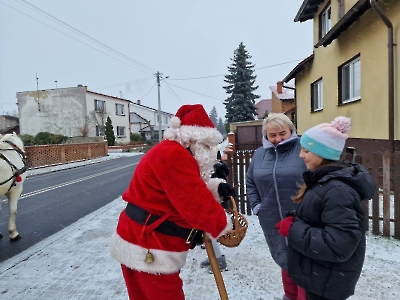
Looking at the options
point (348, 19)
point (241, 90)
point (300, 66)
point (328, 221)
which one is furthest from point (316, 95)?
point (241, 90)

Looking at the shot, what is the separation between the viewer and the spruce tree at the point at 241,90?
3553 centimetres

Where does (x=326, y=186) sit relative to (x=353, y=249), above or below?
above

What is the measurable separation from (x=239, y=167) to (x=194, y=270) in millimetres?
2594

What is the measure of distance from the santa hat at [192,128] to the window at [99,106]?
35933 mm

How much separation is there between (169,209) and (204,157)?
1.33 ft

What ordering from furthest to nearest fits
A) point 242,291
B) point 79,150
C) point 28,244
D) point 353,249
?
point 79,150 → point 28,244 → point 242,291 → point 353,249

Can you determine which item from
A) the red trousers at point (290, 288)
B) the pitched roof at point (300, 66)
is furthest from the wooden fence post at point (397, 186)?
the pitched roof at point (300, 66)

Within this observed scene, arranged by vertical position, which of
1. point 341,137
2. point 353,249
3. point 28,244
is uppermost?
point 341,137

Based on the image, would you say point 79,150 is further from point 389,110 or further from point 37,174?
point 389,110

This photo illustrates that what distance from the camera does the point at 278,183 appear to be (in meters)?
2.60

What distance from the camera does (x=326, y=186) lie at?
1.71 metres

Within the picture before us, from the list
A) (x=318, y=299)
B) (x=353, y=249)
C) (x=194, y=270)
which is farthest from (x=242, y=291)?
(x=353, y=249)

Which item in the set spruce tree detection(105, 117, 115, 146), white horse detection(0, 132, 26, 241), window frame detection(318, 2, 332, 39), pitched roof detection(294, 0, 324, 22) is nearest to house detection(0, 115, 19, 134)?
spruce tree detection(105, 117, 115, 146)

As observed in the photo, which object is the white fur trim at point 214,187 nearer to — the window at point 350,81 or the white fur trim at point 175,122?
the white fur trim at point 175,122
